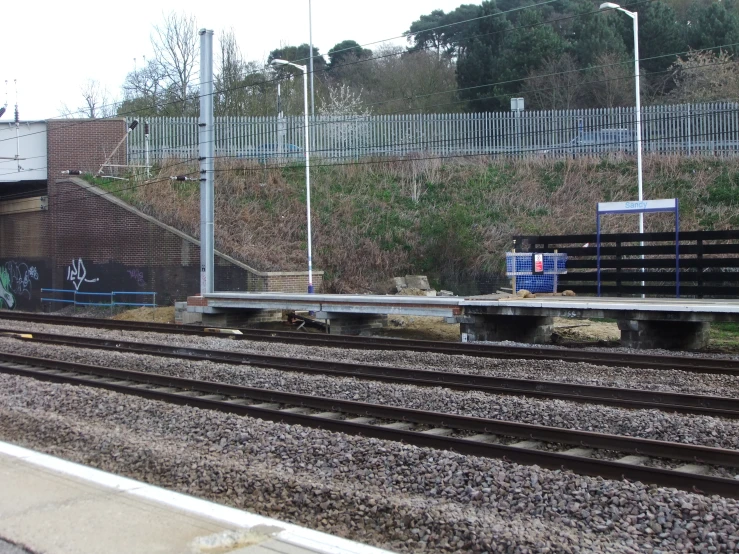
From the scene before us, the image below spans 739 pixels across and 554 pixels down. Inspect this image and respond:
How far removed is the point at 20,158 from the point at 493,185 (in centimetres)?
2160

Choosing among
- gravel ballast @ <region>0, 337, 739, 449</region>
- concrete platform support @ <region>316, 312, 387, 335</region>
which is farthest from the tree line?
gravel ballast @ <region>0, 337, 739, 449</region>

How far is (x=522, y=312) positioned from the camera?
723 inches

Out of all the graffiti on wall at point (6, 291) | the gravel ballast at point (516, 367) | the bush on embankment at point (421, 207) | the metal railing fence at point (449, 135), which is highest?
the metal railing fence at point (449, 135)

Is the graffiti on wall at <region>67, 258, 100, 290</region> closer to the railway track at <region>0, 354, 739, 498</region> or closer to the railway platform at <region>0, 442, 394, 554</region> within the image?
the railway track at <region>0, 354, 739, 498</region>

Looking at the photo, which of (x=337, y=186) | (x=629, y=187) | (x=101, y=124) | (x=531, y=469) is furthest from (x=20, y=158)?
(x=531, y=469)

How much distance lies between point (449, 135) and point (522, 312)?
71.6 ft

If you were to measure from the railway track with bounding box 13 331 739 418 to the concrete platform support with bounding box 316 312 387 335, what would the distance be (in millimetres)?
5924

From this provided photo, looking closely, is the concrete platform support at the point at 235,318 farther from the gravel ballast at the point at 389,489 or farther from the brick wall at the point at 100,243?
the gravel ballast at the point at 389,489

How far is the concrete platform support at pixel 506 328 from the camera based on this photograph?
19.3m

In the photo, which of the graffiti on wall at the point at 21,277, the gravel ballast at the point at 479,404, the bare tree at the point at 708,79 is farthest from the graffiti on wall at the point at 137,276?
the bare tree at the point at 708,79

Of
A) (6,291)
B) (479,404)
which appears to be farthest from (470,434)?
(6,291)

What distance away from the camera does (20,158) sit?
115 feet

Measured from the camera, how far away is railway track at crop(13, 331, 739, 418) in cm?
1026

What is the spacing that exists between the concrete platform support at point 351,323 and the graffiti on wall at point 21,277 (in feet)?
66.2
